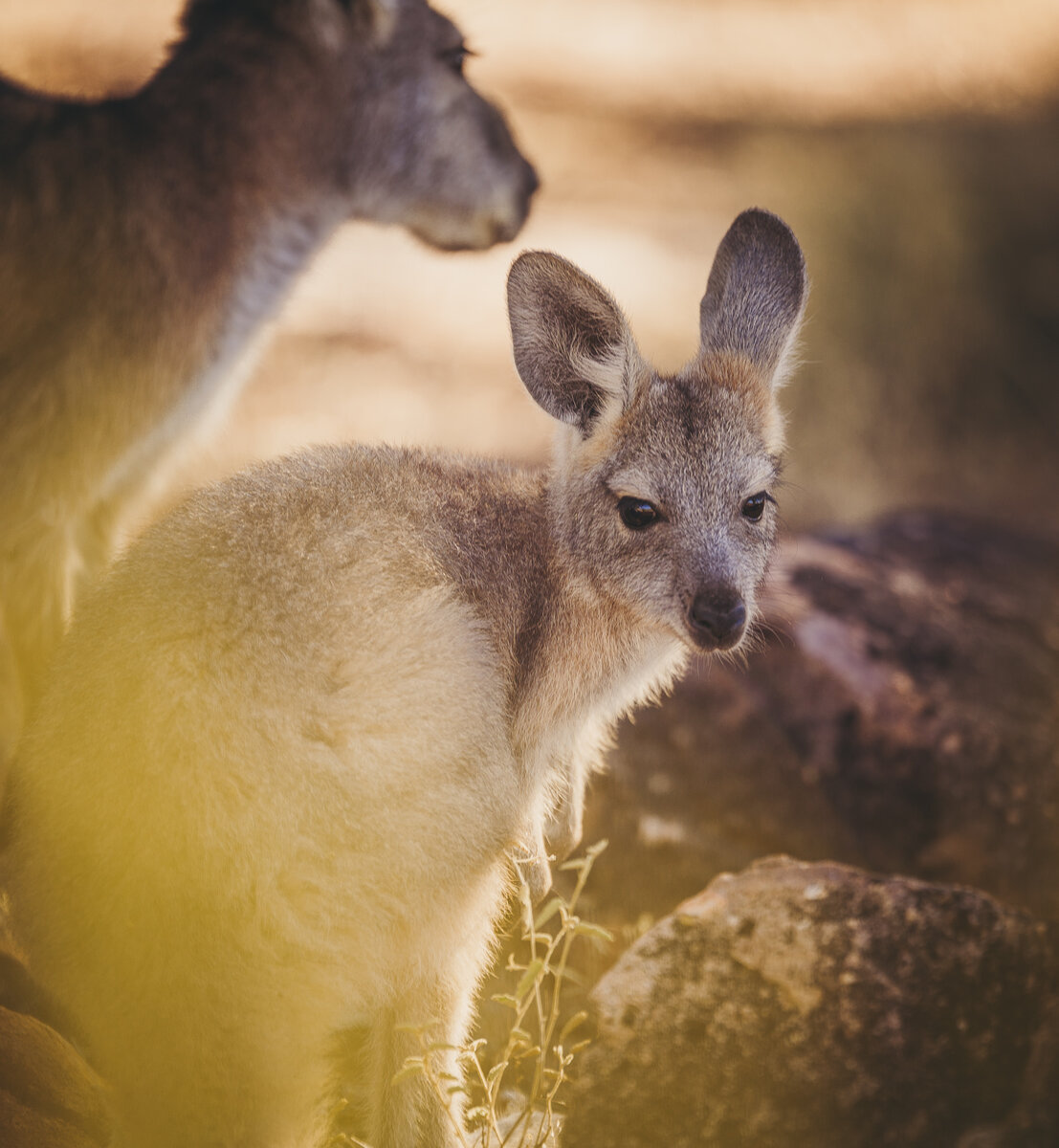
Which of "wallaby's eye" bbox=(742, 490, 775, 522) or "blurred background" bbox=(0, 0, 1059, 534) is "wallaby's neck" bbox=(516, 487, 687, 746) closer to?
"wallaby's eye" bbox=(742, 490, 775, 522)

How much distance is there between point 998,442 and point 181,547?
5.86 meters

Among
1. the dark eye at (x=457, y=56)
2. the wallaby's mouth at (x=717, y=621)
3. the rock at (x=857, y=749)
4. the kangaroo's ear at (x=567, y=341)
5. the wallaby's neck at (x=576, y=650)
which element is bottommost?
the rock at (x=857, y=749)

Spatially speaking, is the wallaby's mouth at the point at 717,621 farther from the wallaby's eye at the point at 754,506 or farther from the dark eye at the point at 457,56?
the dark eye at the point at 457,56

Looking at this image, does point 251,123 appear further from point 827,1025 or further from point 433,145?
point 827,1025

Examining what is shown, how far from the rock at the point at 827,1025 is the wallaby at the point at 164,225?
2123 millimetres

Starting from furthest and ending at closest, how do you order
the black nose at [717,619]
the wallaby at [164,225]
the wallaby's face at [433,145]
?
the wallaby's face at [433,145]
the wallaby at [164,225]
the black nose at [717,619]

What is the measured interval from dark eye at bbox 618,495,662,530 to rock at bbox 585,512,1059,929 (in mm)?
961

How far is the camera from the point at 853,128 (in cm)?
852

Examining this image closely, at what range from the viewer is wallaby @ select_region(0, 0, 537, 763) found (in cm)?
331

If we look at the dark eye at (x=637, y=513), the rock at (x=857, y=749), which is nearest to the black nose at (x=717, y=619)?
the dark eye at (x=637, y=513)

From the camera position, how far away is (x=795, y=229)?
7.07m

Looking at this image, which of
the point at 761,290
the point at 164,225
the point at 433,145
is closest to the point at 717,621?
the point at 761,290

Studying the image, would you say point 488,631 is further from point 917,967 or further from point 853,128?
point 853,128

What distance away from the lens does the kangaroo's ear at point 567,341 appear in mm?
3211
